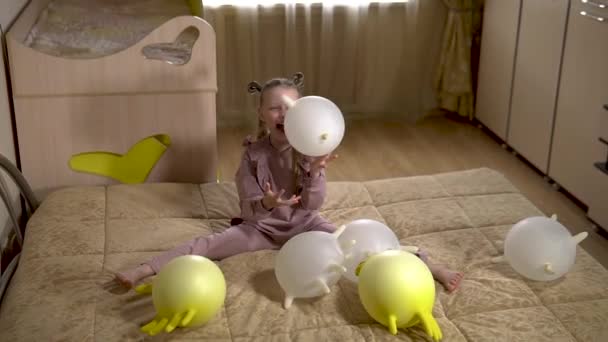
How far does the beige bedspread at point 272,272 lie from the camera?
160 cm

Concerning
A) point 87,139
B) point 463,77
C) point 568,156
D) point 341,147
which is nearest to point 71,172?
point 87,139

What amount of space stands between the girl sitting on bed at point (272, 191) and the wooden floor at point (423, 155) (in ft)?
4.13

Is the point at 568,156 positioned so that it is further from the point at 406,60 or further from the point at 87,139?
the point at 87,139

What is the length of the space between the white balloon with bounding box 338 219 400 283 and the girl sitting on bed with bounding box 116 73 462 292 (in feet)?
0.50

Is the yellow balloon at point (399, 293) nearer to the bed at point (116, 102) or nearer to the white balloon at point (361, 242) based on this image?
the white balloon at point (361, 242)

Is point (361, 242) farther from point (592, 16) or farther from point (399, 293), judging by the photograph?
point (592, 16)

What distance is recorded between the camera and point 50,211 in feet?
6.92

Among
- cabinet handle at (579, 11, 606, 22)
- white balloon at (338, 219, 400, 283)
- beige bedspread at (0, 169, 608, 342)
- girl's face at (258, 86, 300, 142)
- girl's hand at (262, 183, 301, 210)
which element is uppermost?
cabinet handle at (579, 11, 606, 22)

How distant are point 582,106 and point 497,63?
79 centimetres

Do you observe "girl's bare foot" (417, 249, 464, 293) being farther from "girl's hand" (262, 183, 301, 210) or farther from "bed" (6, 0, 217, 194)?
"bed" (6, 0, 217, 194)

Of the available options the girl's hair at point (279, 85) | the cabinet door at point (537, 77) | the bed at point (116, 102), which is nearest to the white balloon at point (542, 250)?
the girl's hair at point (279, 85)

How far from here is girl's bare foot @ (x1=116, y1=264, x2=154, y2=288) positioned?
5.76 feet

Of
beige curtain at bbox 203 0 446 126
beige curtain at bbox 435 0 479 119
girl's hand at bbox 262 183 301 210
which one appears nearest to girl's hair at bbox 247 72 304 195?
girl's hand at bbox 262 183 301 210

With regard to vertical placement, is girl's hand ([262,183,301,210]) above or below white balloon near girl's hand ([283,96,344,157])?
below
